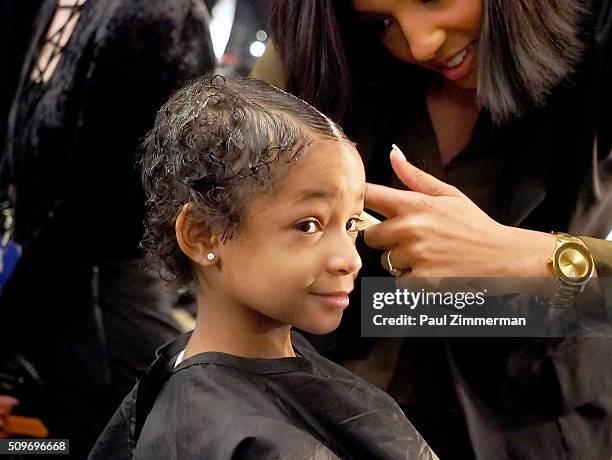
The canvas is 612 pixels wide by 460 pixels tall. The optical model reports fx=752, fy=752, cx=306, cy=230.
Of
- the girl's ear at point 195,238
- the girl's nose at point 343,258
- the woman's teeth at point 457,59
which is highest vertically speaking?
the woman's teeth at point 457,59

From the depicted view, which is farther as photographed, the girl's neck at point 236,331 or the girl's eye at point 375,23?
the girl's eye at point 375,23

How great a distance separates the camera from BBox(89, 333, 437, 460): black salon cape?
0.75 metres

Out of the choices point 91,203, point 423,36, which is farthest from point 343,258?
point 91,203

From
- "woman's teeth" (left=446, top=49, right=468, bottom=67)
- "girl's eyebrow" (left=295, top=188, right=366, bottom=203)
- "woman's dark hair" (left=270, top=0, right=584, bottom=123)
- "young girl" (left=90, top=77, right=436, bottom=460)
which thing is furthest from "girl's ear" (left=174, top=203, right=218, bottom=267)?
"woman's teeth" (left=446, top=49, right=468, bottom=67)

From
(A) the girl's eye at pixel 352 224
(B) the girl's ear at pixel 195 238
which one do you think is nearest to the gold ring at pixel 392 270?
(A) the girl's eye at pixel 352 224

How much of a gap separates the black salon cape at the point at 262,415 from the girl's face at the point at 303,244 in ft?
0.26

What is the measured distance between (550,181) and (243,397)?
531mm

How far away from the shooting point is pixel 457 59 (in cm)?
101

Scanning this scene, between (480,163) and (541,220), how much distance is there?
0.39 feet

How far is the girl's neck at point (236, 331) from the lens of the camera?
839 mm

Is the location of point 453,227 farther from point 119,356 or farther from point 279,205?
point 119,356

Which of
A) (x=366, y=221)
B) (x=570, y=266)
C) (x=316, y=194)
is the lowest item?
(x=570, y=266)

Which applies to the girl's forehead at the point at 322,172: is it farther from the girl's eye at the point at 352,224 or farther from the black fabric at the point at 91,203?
the black fabric at the point at 91,203

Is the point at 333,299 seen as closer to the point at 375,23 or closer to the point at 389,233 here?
the point at 389,233
